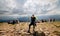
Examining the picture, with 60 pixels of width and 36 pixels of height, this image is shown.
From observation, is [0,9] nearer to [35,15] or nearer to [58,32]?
[35,15]

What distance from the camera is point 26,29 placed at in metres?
3.20

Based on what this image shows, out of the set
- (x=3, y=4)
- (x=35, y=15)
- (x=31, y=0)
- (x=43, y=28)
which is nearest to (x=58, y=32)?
(x=43, y=28)

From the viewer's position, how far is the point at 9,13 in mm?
3316

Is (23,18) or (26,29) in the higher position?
(23,18)

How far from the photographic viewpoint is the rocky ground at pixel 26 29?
Answer: 3184 mm

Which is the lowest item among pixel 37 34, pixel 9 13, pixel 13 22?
pixel 37 34

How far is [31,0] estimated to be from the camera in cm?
330

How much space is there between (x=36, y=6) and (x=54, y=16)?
18.7 inches

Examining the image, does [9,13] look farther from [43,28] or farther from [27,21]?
[43,28]

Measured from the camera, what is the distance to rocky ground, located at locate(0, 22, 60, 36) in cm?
318

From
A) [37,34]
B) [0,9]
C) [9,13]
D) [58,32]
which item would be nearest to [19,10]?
[9,13]

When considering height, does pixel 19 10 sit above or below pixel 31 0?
below

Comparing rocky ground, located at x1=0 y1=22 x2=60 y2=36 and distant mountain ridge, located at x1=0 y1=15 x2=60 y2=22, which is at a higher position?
distant mountain ridge, located at x1=0 y1=15 x2=60 y2=22

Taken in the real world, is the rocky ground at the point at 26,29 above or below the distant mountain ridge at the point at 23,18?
below
